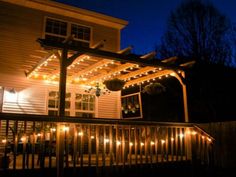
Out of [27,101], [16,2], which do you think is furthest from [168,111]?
[16,2]

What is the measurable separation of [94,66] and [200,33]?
35.4ft

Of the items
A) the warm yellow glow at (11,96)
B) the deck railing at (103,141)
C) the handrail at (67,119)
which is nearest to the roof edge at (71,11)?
the warm yellow glow at (11,96)

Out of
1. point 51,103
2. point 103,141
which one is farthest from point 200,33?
point 103,141

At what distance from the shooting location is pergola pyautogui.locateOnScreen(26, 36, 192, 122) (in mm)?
6582

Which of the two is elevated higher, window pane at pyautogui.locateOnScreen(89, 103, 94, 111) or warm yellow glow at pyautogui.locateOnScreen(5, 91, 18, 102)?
warm yellow glow at pyautogui.locateOnScreen(5, 91, 18, 102)

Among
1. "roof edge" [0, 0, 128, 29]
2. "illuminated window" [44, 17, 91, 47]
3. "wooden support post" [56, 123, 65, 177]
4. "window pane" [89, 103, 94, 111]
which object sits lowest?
"wooden support post" [56, 123, 65, 177]

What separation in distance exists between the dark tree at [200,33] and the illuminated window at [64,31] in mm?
7695

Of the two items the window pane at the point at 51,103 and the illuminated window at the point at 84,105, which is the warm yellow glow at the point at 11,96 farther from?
the illuminated window at the point at 84,105

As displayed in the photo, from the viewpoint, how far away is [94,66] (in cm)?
873

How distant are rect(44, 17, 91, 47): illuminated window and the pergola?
1164mm

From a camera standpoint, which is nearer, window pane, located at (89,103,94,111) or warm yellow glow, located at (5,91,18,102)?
warm yellow glow, located at (5,91,18,102)

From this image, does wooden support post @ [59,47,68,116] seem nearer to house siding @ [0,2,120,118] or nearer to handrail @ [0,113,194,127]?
handrail @ [0,113,194,127]

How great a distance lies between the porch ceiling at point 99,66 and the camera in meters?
7.14

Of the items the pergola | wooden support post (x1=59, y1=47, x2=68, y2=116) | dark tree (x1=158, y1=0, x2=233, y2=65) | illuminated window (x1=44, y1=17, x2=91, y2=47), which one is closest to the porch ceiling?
the pergola
